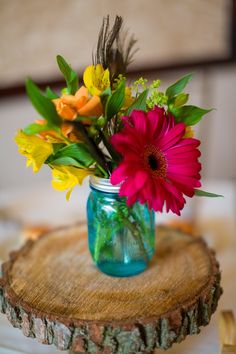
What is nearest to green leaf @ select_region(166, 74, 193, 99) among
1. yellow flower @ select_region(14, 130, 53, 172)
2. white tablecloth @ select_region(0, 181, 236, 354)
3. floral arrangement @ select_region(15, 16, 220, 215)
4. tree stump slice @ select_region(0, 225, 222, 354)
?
floral arrangement @ select_region(15, 16, 220, 215)

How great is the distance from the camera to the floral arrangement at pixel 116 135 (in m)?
0.59

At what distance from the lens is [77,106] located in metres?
0.62

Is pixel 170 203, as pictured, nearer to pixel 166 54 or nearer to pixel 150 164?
pixel 150 164

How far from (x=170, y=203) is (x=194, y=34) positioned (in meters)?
1.25

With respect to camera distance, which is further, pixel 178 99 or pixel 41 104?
pixel 178 99

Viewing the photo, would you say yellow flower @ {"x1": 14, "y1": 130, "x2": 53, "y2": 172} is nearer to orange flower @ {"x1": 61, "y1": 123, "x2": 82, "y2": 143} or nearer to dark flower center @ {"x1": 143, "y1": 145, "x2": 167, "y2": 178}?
orange flower @ {"x1": 61, "y1": 123, "x2": 82, "y2": 143}

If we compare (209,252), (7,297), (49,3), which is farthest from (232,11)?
(7,297)

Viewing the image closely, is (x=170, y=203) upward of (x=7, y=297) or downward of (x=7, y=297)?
upward

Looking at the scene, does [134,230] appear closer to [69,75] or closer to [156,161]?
[156,161]

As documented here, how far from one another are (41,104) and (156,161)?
19 centimetres

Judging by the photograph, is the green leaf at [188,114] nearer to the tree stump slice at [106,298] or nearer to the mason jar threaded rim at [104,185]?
the mason jar threaded rim at [104,185]

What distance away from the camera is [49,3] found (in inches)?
55.2

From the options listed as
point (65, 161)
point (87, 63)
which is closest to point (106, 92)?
point (65, 161)

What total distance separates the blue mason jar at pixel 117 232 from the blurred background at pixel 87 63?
36 cm
